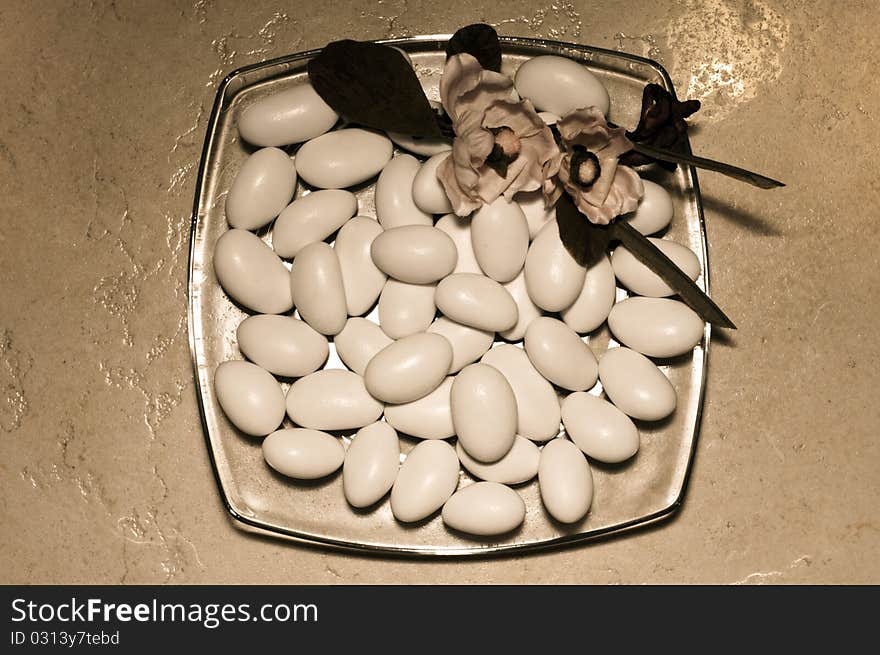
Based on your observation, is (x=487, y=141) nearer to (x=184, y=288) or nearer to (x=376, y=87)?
(x=376, y=87)

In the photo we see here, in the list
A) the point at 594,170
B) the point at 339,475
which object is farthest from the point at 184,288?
the point at 594,170

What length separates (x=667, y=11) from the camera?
0.55 m

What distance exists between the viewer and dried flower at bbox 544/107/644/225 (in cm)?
45

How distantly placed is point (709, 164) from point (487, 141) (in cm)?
13

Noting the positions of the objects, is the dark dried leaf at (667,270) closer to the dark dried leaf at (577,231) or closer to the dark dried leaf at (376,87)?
the dark dried leaf at (577,231)

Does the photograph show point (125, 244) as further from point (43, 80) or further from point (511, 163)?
point (511, 163)

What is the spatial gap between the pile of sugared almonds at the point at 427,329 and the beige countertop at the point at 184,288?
6cm

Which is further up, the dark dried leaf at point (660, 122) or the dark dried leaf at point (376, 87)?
the dark dried leaf at point (376, 87)

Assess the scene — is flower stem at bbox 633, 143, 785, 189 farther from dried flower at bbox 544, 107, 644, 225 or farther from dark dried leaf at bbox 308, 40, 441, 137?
dark dried leaf at bbox 308, 40, 441, 137

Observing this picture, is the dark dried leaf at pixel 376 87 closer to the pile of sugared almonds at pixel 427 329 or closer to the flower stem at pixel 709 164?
the pile of sugared almonds at pixel 427 329

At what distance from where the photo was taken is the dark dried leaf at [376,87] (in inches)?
18.9

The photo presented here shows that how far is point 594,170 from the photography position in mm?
459

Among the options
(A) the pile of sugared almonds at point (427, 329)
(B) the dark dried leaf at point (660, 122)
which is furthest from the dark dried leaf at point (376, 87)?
(B) the dark dried leaf at point (660, 122)

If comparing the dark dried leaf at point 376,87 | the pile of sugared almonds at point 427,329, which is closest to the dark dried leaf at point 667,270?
the pile of sugared almonds at point 427,329
